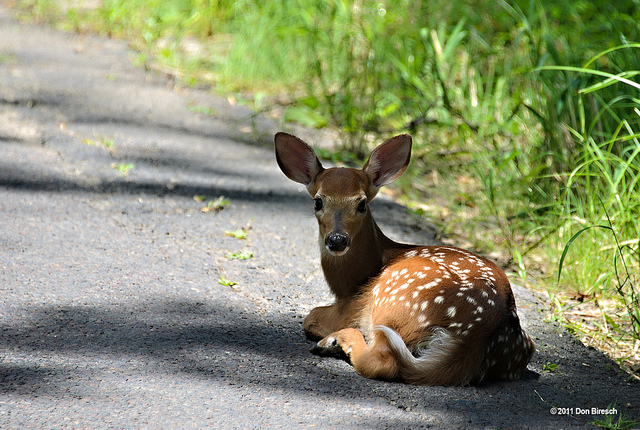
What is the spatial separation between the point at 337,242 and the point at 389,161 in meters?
0.70

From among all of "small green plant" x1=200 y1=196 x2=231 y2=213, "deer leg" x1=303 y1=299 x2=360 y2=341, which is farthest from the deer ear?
"small green plant" x1=200 y1=196 x2=231 y2=213

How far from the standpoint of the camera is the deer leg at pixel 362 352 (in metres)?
3.03

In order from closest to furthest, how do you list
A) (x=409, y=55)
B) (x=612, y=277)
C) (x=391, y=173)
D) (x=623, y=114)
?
1. (x=391, y=173)
2. (x=612, y=277)
3. (x=623, y=114)
4. (x=409, y=55)

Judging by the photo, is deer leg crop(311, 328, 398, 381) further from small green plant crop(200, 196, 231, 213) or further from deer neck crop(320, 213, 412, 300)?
small green plant crop(200, 196, 231, 213)

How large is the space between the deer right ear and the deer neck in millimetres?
387

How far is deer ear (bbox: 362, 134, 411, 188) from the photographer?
145 inches

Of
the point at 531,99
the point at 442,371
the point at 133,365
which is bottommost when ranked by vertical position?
the point at 133,365

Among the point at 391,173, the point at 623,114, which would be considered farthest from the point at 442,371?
the point at 623,114

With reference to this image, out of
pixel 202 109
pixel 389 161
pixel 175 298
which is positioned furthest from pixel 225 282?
pixel 202 109

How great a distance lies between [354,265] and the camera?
3.61 meters

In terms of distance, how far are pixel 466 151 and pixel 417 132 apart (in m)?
0.87

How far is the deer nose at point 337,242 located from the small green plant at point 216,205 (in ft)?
6.74

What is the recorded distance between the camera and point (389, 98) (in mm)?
6602

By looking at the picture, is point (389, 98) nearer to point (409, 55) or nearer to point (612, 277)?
point (409, 55)
